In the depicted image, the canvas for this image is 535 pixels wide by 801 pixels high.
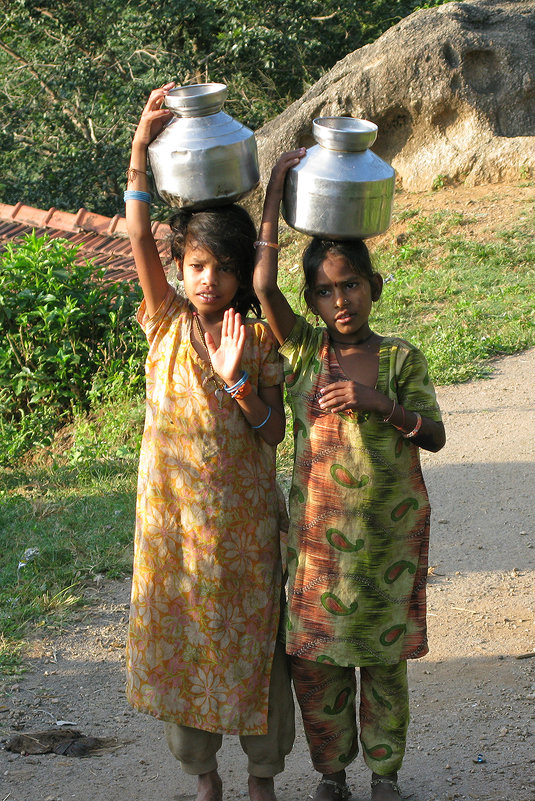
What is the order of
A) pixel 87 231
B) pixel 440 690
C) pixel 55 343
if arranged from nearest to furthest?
pixel 440 690, pixel 55 343, pixel 87 231

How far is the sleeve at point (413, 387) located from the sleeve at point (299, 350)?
0.21m

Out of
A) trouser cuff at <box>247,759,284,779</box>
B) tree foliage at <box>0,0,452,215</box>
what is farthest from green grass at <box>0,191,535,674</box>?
tree foliage at <box>0,0,452,215</box>

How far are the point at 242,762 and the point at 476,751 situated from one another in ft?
2.27

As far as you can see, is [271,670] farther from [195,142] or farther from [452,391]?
[452,391]

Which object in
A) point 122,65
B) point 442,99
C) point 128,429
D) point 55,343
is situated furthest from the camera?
point 122,65

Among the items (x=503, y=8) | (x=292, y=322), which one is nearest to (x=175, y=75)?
(x=503, y=8)

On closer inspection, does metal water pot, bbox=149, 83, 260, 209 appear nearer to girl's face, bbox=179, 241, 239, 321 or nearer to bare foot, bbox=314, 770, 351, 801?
girl's face, bbox=179, 241, 239, 321

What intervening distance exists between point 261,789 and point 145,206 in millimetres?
1513

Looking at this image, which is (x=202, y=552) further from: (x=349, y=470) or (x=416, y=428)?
(x=416, y=428)

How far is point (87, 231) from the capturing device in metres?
9.09

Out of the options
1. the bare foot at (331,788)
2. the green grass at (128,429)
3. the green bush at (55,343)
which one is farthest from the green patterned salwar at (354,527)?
the green bush at (55,343)

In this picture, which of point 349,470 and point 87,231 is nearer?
point 349,470

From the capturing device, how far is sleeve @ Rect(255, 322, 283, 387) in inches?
91.7

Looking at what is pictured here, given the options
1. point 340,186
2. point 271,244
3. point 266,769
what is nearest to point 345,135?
point 340,186
